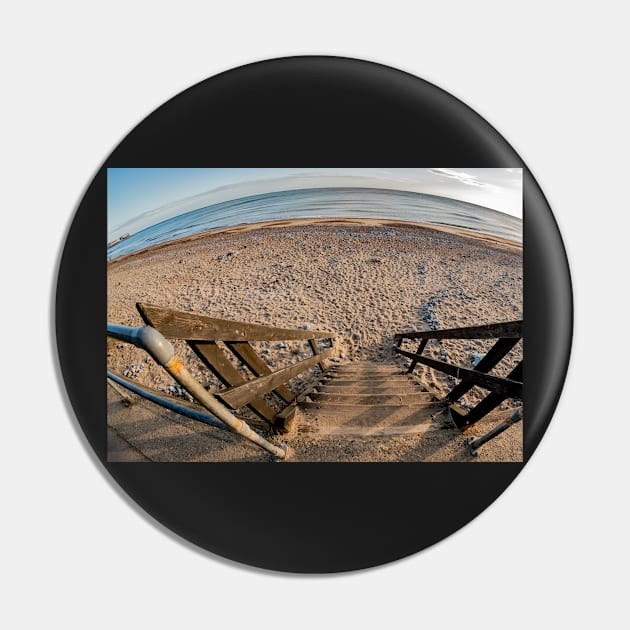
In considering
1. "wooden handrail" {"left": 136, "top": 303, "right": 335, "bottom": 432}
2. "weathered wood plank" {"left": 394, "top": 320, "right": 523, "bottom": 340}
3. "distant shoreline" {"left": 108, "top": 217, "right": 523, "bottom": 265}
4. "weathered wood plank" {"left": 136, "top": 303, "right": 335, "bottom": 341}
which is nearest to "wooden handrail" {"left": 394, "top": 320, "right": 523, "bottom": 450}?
"weathered wood plank" {"left": 394, "top": 320, "right": 523, "bottom": 340}

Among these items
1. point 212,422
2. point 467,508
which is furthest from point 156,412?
point 467,508

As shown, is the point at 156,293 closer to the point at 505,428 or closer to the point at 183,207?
the point at 183,207

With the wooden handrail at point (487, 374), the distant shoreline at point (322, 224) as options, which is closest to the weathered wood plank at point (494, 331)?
the wooden handrail at point (487, 374)

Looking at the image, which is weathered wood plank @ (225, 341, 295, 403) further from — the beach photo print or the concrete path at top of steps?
the concrete path at top of steps

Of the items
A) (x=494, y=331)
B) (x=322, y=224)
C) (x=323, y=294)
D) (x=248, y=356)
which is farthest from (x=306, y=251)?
(x=494, y=331)
